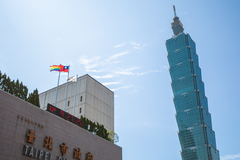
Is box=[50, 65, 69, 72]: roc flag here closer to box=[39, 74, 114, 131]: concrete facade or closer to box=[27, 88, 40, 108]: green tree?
box=[27, 88, 40, 108]: green tree

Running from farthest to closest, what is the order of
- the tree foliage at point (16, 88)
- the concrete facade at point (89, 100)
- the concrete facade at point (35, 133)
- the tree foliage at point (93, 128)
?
the concrete facade at point (89, 100), the tree foliage at point (93, 128), the tree foliage at point (16, 88), the concrete facade at point (35, 133)

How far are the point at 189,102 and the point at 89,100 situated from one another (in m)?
117

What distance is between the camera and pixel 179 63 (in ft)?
579

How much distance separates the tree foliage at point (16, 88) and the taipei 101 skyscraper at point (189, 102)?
447ft

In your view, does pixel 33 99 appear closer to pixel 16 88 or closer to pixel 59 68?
pixel 16 88

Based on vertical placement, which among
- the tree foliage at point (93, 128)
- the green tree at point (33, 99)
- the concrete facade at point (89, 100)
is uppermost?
the concrete facade at point (89, 100)

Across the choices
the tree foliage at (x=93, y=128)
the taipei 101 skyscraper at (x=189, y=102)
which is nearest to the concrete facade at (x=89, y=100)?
the tree foliage at (x=93, y=128)

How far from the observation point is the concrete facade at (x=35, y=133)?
2520 cm

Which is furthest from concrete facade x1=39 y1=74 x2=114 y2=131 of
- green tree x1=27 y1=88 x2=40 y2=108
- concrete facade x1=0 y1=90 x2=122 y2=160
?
concrete facade x1=0 y1=90 x2=122 y2=160

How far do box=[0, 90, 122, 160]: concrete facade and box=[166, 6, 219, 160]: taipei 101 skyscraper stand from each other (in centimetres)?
13167

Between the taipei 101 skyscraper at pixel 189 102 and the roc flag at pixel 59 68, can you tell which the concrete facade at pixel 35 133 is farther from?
the taipei 101 skyscraper at pixel 189 102

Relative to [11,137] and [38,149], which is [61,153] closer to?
[38,149]

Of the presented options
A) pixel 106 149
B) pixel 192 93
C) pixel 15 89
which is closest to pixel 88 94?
pixel 106 149

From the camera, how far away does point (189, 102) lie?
162750mm
